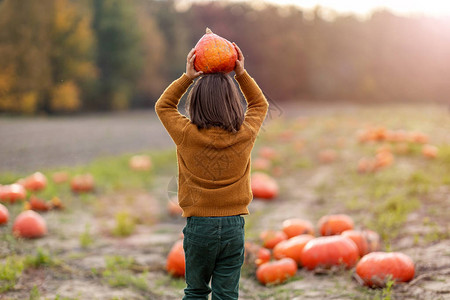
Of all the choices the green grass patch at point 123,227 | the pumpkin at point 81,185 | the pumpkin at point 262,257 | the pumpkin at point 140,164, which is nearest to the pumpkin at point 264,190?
the green grass patch at point 123,227

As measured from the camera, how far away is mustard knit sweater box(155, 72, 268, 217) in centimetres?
252

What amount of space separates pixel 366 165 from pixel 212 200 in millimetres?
6377

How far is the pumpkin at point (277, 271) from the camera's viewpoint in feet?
12.2

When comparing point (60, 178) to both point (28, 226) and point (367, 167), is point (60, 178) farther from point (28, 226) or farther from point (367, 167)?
point (367, 167)

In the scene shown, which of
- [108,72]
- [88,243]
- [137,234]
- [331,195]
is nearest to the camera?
[88,243]

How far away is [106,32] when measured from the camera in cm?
2808

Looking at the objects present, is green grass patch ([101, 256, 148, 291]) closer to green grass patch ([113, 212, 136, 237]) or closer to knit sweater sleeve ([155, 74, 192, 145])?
green grass patch ([113, 212, 136, 237])

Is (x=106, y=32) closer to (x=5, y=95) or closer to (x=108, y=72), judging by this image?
(x=108, y=72)

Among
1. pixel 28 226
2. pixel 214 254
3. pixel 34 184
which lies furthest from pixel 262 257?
pixel 34 184

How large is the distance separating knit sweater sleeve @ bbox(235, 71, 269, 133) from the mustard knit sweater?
0.06 m

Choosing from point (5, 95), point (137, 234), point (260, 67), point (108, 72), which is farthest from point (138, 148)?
point (260, 67)

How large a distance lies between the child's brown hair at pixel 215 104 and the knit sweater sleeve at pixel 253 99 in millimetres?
151

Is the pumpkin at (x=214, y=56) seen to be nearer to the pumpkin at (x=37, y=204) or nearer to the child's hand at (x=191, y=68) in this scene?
the child's hand at (x=191, y=68)

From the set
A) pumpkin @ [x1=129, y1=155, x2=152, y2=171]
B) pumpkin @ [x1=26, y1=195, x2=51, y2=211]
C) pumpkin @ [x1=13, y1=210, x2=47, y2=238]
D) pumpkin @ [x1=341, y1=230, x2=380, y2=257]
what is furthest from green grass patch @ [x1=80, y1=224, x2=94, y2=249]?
pumpkin @ [x1=129, y1=155, x2=152, y2=171]
